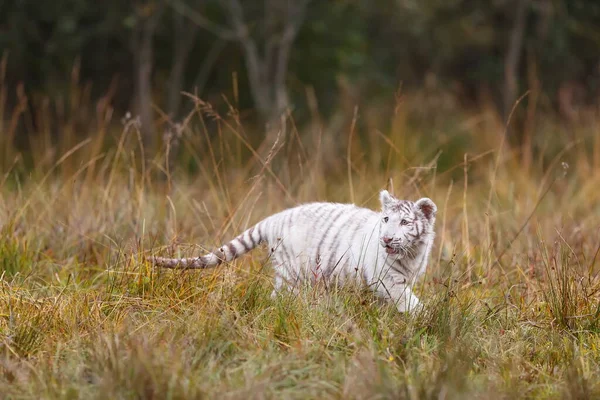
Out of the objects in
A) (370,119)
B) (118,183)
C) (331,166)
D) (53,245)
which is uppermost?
(370,119)

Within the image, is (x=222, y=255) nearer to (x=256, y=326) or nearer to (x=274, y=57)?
(x=256, y=326)

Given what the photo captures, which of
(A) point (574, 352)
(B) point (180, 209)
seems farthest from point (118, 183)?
(A) point (574, 352)

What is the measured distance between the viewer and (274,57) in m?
15.7

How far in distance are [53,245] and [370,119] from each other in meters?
7.69

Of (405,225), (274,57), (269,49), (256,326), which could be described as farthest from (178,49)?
(256,326)

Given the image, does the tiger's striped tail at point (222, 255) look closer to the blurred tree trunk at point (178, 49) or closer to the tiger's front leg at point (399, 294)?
the tiger's front leg at point (399, 294)

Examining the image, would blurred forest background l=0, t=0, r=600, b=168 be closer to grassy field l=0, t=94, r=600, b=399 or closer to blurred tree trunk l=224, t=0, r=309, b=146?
blurred tree trunk l=224, t=0, r=309, b=146

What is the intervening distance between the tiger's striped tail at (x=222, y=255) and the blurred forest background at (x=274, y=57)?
755 centimetres

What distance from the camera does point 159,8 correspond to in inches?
489

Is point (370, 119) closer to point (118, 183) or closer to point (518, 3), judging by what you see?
point (518, 3)

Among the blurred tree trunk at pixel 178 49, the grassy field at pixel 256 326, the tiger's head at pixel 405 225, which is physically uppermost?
the blurred tree trunk at pixel 178 49

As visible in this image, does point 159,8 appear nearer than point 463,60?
Yes

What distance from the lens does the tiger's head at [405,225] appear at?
455 centimetres

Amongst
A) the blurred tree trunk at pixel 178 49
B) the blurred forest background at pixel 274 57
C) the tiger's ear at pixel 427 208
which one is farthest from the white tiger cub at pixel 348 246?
the blurred tree trunk at pixel 178 49
